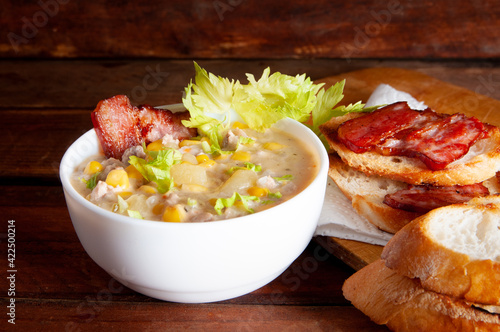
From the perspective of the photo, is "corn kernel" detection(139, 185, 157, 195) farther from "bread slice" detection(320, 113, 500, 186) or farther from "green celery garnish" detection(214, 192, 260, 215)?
"bread slice" detection(320, 113, 500, 186)

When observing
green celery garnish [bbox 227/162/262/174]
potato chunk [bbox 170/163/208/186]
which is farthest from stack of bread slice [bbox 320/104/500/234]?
potato chunk [bbox 170/163/208/186]

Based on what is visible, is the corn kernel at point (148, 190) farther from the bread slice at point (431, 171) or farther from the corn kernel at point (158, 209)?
the bread slice at point (431, 171)

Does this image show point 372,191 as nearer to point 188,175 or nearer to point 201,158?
point 201,158

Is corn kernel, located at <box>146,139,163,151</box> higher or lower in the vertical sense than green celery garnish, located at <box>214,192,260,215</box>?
lower

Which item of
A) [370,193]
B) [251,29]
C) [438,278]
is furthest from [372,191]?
[251,29]

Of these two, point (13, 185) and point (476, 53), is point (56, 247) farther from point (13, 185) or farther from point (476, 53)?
point (476, 53)

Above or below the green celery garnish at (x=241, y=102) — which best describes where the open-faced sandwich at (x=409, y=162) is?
below

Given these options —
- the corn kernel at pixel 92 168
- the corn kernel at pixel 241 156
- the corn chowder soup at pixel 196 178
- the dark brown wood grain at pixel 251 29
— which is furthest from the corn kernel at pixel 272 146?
the dark brown wood grain at pixel 251 29
